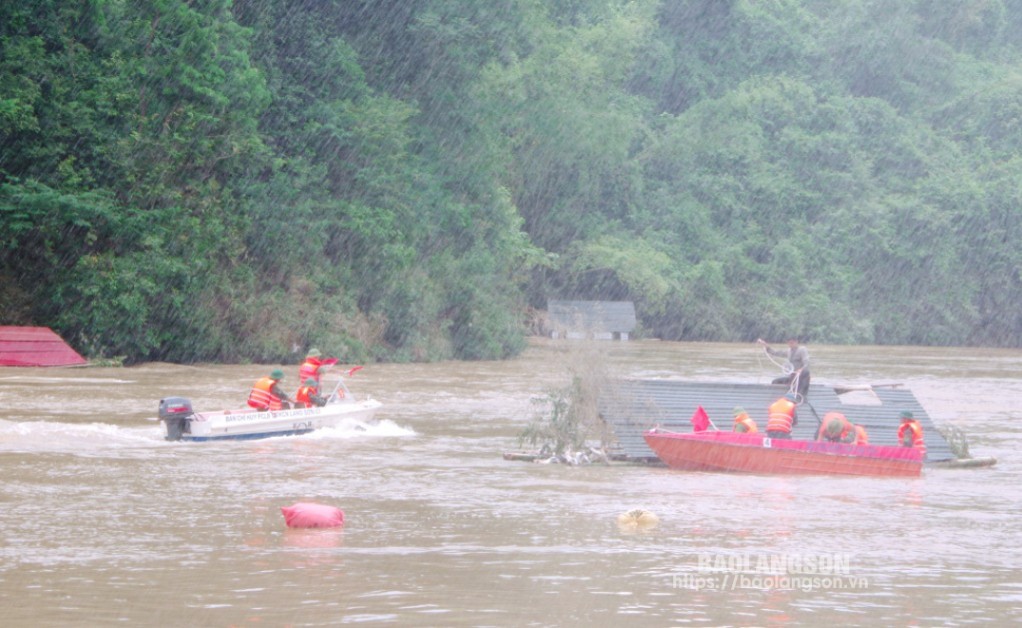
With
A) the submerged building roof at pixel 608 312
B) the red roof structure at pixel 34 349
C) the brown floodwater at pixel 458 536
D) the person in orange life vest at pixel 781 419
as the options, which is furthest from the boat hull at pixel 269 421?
the submerged building roof at pixel 608 312

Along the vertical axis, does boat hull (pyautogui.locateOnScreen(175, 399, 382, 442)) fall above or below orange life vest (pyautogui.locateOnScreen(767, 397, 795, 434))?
below

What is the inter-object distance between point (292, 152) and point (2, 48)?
38.4 ft

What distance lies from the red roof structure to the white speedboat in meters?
12.9

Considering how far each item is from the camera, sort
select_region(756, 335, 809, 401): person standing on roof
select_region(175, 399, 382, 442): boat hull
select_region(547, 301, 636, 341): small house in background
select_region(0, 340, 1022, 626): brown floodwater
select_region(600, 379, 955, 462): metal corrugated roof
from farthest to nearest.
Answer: select_region(547, 301, 636, 341): small house in background, select_region(756, 335, 809, 401): person standing on roof, select_region(175, 399, 382, 442): boat hull, select_region(600, 379, 955, 462): metal corrugated roof, select_region(0, 340, 1022, 626): brown floodwater

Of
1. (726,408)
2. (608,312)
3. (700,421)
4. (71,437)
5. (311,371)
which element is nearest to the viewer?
(700,421)

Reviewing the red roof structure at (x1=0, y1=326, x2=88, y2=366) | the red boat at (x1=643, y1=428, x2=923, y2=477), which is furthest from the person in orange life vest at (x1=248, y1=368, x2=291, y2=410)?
the red roof structure at (x1=0, y1=326, x2=88, y2=366)

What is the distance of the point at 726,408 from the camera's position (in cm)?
2173

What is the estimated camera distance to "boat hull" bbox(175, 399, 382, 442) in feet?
70.8

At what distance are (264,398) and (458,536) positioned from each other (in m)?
9.76

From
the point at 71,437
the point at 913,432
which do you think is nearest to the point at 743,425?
the point at 913,432

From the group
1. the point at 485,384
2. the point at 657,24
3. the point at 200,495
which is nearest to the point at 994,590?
the point at 200,495

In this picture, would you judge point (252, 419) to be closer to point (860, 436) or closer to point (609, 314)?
point (860, 436)

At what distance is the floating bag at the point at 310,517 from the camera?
45.9ft

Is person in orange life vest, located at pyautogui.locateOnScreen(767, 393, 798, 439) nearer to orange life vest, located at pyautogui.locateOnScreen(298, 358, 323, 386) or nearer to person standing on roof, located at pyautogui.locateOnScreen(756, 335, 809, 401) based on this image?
person standing on roof, located at pyautogui.locateOnScreen(756, 335, 809, 401)
